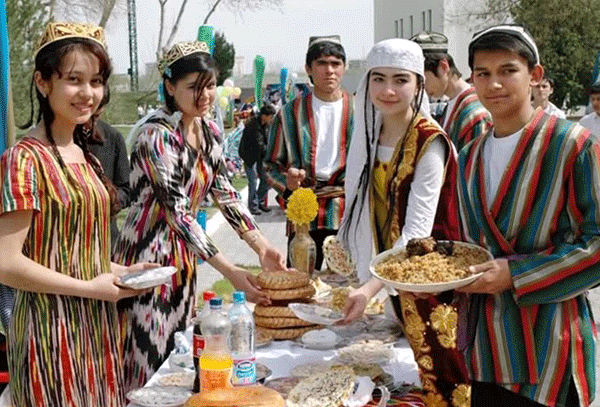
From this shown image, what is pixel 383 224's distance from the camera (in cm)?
301

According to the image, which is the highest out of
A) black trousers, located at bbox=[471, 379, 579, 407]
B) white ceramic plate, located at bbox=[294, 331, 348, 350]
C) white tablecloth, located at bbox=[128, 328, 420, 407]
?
black trousers, located at bbox=[471, 379, 579, 407]

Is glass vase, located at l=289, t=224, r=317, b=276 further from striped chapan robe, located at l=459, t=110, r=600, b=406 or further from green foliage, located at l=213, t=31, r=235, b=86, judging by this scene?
green foliage, located at l=213, t=31, r=235, b=86

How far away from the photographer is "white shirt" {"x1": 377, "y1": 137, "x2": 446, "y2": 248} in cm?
278

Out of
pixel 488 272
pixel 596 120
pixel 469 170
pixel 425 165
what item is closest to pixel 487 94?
pixel 469 170

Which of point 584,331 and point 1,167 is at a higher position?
point 1,167

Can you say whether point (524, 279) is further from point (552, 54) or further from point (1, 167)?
point (552, 54)

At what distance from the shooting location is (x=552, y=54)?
32406mm

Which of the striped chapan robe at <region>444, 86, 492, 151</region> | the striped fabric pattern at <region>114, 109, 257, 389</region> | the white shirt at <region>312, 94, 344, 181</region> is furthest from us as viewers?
the white shirt at <region>312, 94, 344, 181</region>

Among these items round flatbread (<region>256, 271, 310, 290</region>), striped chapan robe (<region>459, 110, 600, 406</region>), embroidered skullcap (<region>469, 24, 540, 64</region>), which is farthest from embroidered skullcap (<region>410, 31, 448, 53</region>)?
striped chapan robe (<region>459, 110, 600, 406</region>)

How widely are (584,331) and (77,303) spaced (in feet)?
4.73

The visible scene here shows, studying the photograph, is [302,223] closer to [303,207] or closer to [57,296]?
[303,207]

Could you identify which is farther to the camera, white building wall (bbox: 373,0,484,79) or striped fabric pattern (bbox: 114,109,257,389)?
white building wall (bbox: 373,0,484,79)

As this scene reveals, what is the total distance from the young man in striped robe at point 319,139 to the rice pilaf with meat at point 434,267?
6.55 ft

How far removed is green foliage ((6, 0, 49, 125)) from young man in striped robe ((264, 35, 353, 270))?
6210mm
